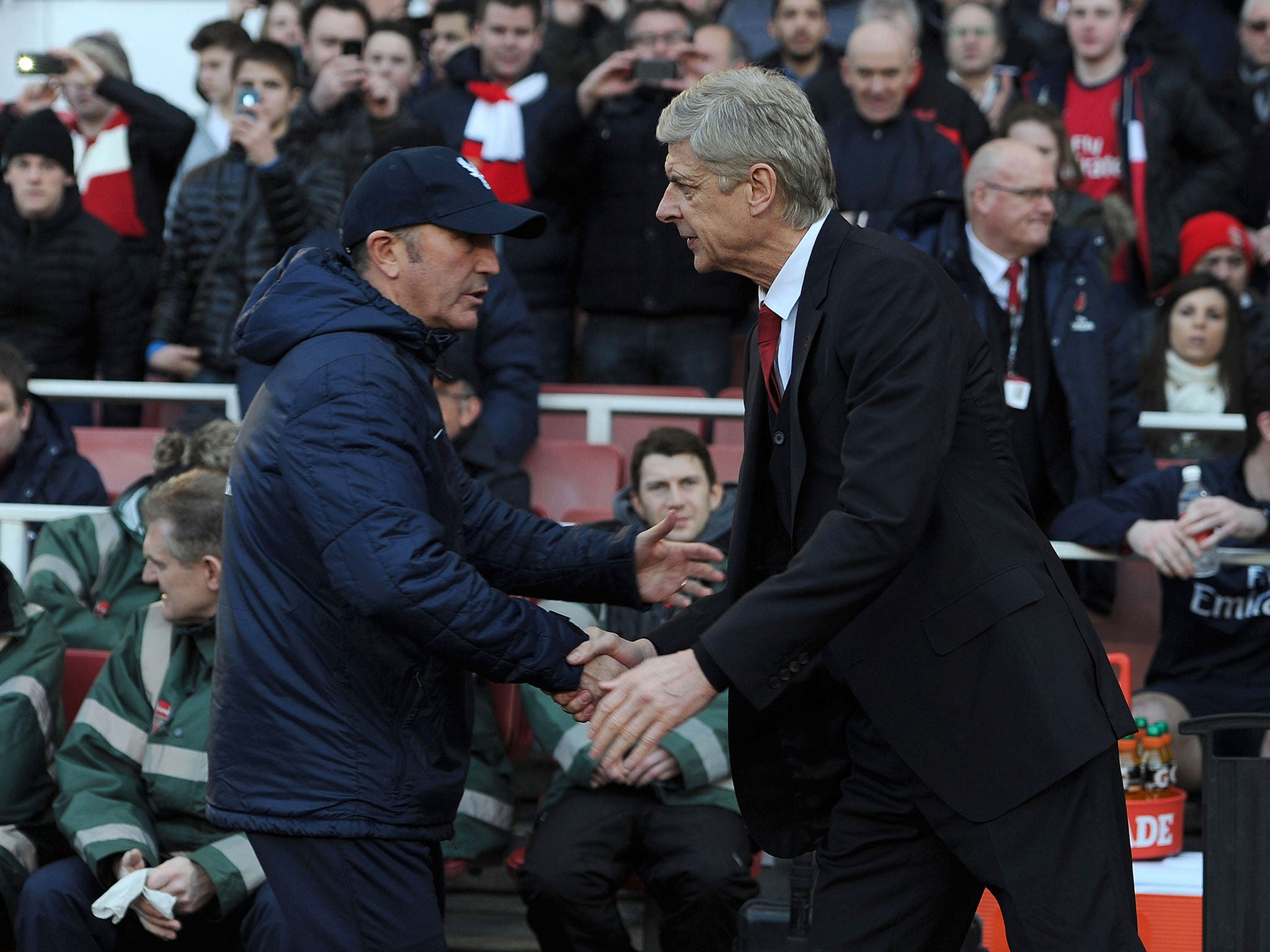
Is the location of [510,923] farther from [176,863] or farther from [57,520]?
[57,520]

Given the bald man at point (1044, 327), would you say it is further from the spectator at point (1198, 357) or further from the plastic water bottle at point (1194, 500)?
the spectator at point (1198, 357)

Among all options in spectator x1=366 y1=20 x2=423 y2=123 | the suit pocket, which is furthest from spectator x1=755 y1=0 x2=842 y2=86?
the suit pocket

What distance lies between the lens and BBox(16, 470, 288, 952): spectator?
3.86 meters

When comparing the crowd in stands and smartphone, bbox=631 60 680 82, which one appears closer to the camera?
the crowd in stands

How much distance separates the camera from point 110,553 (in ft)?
16.4

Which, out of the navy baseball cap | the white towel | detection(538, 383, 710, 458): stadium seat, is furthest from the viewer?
detection(538, 383, 710, 458): stadium seat

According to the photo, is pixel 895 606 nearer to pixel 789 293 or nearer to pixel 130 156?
pixel 789 293

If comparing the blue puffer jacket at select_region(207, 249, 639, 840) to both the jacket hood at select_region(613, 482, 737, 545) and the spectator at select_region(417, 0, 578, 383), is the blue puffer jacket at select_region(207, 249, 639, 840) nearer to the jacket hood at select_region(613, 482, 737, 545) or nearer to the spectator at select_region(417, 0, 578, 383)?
the jacket hood at select_region(613, 482, 737, 545)

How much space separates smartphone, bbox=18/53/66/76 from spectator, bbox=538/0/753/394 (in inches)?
85.4

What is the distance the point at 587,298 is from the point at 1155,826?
347 centimetres

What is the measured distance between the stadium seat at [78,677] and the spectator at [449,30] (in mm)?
4486

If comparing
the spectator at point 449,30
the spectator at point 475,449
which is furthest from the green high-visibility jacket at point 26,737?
the spectator at point 449,30

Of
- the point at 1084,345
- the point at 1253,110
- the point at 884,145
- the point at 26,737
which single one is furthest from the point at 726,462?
the point at 1253,110

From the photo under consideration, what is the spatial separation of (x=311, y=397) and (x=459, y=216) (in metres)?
0.44
